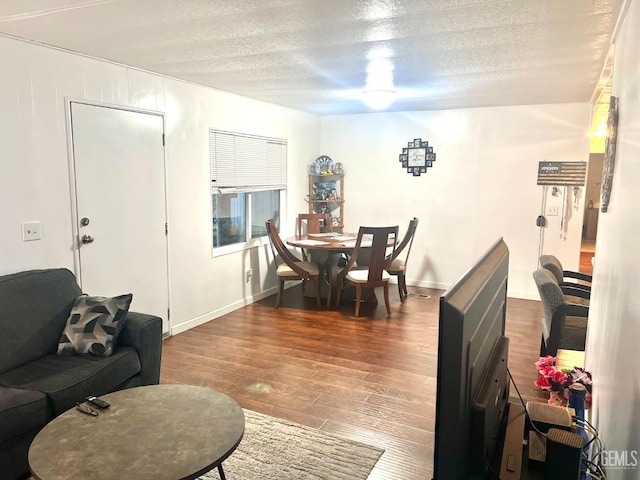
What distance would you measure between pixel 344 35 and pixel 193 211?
93.9 inches

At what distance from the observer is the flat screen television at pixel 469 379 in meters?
0.86

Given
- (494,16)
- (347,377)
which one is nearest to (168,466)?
(347,377)

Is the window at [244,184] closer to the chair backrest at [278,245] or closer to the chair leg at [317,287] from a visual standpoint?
the chair backrest at [278,245]

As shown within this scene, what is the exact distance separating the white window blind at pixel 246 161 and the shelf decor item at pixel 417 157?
5.26 feet

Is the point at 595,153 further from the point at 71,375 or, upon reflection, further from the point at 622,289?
the point at 71,375

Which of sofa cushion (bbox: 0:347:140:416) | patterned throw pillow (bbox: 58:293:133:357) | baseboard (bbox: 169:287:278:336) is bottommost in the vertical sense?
baseboard (bbox: 169:287:278:336)

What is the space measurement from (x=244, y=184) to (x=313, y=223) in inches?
52.8

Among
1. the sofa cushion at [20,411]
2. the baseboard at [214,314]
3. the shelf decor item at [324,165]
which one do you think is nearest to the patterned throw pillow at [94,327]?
the sofa cushion at [20,411]

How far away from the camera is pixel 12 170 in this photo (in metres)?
2.84

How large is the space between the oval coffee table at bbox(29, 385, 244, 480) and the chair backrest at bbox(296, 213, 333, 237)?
4.14 m

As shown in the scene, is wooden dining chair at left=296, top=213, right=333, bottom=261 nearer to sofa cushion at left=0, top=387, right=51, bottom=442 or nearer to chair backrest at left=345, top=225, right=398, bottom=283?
chair backrest at left=345, top=225, right=398, bottom=283

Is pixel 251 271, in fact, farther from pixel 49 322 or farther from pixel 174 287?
pixel 49 322

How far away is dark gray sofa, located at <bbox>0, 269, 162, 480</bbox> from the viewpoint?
6.81 feet

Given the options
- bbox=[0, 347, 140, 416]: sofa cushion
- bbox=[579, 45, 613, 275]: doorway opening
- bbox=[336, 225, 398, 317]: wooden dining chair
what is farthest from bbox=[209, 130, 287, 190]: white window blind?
bbox=[579, 45, 613, 275]: doorway opening
